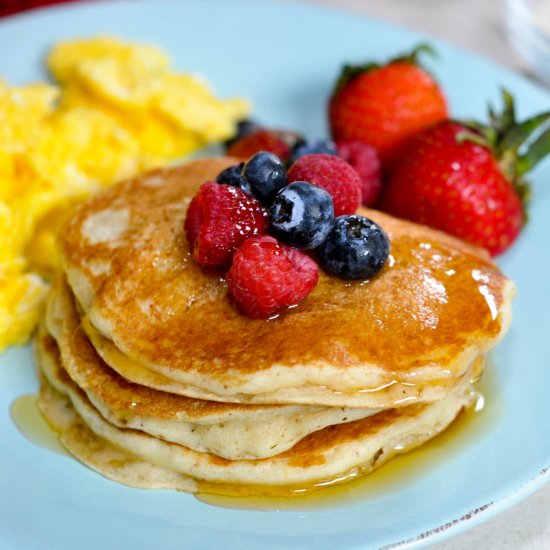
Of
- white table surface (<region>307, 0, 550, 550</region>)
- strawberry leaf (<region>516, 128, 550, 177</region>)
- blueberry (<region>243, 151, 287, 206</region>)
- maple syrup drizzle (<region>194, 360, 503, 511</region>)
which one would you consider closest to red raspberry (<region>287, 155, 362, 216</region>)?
blueberry (<region>243, 151, 287, 206</region>)

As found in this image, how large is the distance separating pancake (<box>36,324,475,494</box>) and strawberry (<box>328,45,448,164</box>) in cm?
124

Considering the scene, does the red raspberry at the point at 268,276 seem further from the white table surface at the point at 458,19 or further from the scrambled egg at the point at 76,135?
the white table surface at the point at 458,19

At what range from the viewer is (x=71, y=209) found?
260cm

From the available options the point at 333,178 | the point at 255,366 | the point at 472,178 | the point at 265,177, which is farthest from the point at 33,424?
the point at 472,178

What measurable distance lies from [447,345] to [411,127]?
4.28ft

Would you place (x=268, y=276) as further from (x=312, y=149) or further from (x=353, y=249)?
(x=312, y=149)

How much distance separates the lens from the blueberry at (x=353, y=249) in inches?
72.6

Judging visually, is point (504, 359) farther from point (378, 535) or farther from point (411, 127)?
point (411, 127)

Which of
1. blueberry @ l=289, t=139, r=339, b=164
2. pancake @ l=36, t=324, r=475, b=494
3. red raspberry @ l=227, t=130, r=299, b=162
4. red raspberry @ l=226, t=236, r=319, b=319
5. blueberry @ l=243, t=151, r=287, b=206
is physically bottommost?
pancake @ l=36, t=324, r=475, b=494

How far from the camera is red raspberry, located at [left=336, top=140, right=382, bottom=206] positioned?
8.87 ft

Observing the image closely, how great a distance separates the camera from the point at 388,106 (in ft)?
9.46

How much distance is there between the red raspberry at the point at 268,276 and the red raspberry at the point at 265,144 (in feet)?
3.20

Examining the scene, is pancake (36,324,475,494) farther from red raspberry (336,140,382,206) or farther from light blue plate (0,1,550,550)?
red raspberry (336,140,382,206)

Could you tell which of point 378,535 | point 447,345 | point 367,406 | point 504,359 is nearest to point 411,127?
point 504,359
